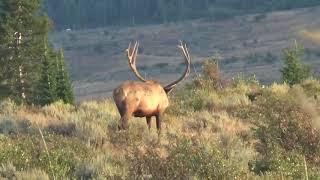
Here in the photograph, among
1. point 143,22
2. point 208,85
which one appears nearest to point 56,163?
point 208,85

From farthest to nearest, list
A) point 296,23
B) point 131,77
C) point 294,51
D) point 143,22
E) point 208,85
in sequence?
point 143,22 → point 296,23 → point 131,77 → point 294,51 → point 208,85

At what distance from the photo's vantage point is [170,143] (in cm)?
1020

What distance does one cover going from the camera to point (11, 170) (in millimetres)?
9297

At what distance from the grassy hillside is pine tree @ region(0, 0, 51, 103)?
12.7m

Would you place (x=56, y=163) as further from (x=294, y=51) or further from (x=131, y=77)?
(x=131, y=77)

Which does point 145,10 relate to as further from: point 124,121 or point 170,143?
point 170,143

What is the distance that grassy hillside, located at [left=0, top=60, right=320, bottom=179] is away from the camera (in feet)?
27.8

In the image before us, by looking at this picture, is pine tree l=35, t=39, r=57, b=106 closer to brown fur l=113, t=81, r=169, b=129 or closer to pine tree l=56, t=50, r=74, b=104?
pine tree l=56, t=50, r=74, b=104

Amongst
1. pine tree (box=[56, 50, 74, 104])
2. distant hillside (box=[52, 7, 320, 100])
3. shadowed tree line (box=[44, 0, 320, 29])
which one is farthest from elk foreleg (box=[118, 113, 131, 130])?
shadowed tree line (box=[44, 0, 320, 29])

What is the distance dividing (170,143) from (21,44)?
19590 mm

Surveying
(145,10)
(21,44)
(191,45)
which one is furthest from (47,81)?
(145,10)

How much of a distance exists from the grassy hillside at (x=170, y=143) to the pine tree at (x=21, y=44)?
41.6ft

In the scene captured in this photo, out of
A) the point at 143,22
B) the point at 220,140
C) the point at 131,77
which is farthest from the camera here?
the point at 143,22

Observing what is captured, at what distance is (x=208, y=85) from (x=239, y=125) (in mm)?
7230
